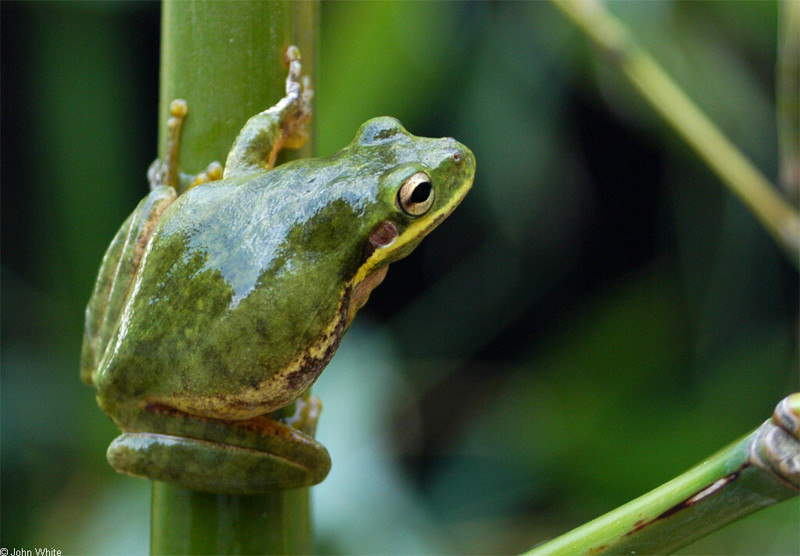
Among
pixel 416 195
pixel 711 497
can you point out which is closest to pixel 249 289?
pixel 416 195

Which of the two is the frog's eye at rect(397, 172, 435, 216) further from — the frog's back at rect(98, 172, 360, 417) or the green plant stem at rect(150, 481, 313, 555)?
the green plant stem at rect(150, 481, 313, 555)

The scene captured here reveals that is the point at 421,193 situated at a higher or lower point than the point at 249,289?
higher

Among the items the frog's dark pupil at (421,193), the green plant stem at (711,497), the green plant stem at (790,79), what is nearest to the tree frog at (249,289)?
the frog's dark pupil at (421,193)

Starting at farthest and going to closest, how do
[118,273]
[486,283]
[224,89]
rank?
[486,283], [118,273], [224,89]

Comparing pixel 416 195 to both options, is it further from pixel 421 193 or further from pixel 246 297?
pixel 246 297

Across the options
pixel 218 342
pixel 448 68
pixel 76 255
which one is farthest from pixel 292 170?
pixel 448 68

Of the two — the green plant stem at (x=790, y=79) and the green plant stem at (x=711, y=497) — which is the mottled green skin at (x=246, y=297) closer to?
the green plant stem at (x=711, y=497)

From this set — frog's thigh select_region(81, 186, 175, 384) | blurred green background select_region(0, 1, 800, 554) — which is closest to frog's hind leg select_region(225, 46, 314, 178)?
frog's thigh select_region(81, 186, 175, 384)
